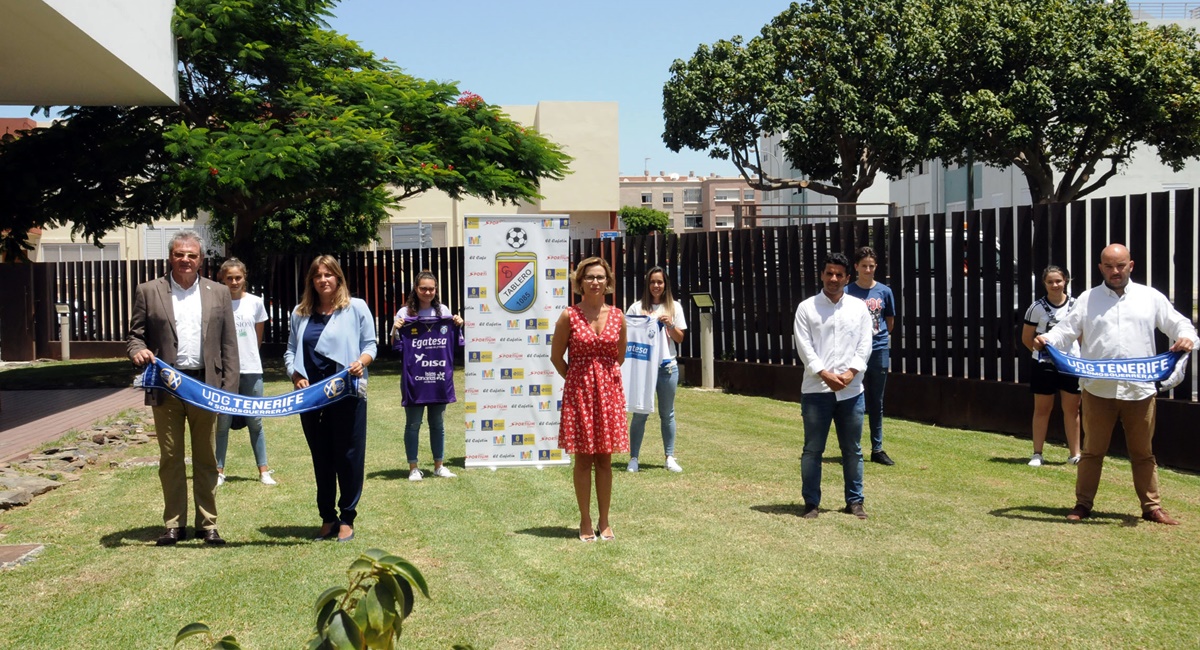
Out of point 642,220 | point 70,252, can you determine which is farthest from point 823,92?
point 642,220

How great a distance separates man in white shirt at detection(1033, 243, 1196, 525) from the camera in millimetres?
7207

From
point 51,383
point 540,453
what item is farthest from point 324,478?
point 51,383

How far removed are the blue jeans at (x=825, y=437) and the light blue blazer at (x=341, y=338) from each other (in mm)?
3005

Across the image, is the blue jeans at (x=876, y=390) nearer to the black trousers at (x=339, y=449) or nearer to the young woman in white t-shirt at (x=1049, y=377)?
the young woman in white t-shirt at (x=1049, y=377)

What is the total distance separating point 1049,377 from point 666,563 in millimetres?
4960

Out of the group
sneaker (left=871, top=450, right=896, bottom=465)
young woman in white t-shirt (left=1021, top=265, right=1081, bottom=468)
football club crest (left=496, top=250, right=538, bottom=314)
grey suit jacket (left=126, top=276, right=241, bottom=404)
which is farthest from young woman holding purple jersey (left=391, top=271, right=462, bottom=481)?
young woman in white t-shirt (left=1021, top=265, right=1081, bottom=468)

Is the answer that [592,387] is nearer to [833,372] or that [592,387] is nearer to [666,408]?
[833,372]

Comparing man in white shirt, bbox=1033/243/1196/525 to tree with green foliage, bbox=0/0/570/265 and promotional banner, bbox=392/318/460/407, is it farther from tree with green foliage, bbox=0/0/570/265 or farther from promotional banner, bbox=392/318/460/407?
tree with green foliage, bbox=0/0/570/265

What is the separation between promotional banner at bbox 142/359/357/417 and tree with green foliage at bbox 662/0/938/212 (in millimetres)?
29661

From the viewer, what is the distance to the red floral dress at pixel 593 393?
6.86 m

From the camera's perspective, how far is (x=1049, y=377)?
31.7 feet

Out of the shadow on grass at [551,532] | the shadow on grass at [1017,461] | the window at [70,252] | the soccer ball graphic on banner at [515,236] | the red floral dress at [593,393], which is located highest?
the window at [70,252]

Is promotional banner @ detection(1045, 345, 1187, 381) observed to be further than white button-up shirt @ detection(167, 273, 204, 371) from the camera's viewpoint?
Yes

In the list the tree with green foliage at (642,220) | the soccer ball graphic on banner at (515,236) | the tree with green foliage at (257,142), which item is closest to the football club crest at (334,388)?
the soccer ball graphic on banner at (515,236)
